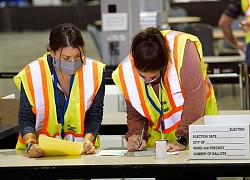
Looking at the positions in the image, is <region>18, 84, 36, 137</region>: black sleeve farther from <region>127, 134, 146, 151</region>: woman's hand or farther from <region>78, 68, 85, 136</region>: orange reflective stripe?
<region>127, 134, 146, 151</region>: woman's hand

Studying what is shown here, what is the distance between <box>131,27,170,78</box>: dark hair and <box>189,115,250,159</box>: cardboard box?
1.51 ft

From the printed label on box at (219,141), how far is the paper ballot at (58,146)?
2.12ft

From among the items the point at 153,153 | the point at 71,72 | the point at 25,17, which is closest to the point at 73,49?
the point at 71,72

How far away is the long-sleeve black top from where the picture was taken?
180 inches

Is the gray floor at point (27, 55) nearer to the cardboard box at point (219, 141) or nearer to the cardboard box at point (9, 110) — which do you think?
the cardboard box at point (9, 110)

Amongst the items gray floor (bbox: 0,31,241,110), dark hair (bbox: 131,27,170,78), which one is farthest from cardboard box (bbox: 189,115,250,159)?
gray floor (bbox: 0,31,241,110)

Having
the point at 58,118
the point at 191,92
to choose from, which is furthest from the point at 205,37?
the point at 191,92

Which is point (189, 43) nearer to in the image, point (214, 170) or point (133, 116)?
point (133, 116)

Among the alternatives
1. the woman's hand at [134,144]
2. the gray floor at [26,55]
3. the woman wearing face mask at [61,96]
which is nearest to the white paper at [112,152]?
the woman's hand at [134,144]

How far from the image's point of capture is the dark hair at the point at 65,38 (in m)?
4.46

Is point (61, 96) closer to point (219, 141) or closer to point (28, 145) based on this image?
point (28, 145)

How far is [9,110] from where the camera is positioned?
17.5 feet

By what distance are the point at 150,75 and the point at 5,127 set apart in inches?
54.5

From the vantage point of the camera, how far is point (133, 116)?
4547mm
